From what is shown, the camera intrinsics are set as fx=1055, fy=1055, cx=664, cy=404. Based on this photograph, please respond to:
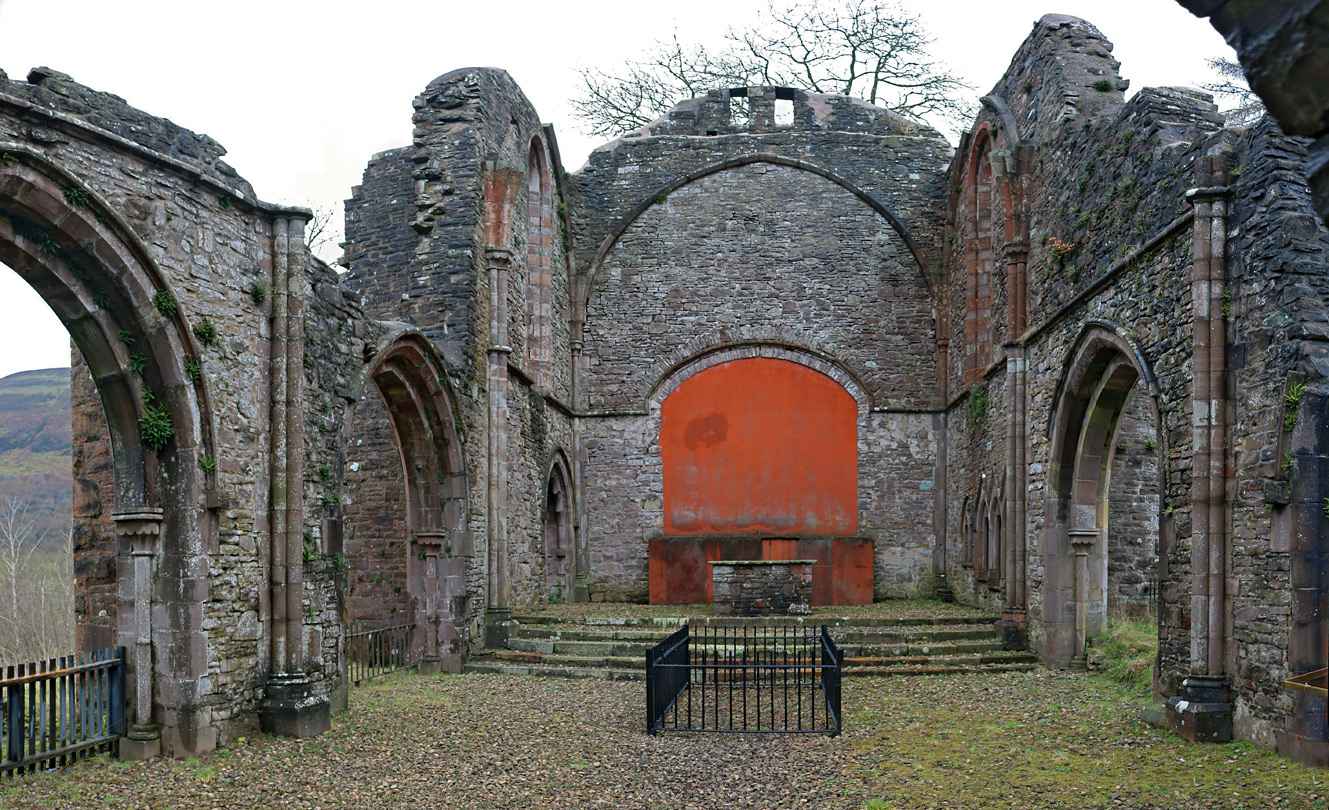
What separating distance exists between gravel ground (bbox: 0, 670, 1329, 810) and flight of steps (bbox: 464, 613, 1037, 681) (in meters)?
1.98

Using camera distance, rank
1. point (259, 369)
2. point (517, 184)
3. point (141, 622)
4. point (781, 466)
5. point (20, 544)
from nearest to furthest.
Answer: point (141, 622) → point (259, 369) → point (517, 184) → point (781, 466) → point (20, 544)

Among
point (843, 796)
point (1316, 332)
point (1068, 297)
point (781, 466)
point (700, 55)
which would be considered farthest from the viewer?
point (700, 55)

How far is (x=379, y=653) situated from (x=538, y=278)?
6.90 metres

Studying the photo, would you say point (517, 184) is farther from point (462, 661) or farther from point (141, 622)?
point (141, 622)

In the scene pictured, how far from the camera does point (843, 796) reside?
6484 mm

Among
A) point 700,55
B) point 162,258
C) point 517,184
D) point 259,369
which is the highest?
point 700,55

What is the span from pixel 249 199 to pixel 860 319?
11991mm

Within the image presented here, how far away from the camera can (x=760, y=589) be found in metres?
13.5

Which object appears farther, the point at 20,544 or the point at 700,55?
the point at 20,544

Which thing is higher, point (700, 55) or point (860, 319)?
point (700, 55)

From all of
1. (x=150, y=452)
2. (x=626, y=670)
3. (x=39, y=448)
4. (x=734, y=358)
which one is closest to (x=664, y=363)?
(x=734, y=358)

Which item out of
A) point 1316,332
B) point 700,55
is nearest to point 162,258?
point 1316,332

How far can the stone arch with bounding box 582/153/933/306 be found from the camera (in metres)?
18.6

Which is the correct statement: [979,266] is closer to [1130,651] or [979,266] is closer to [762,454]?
[762,454]
